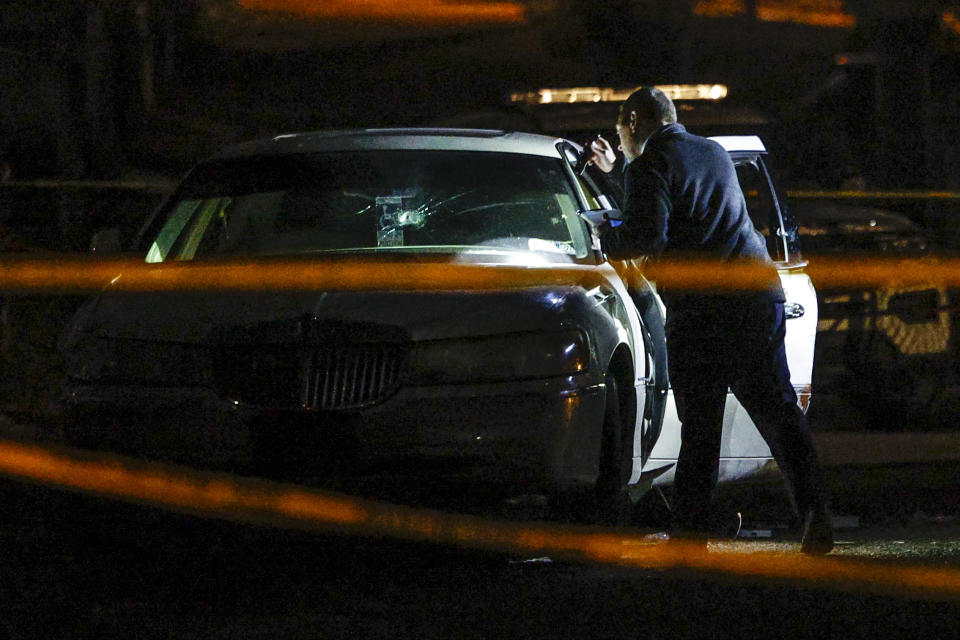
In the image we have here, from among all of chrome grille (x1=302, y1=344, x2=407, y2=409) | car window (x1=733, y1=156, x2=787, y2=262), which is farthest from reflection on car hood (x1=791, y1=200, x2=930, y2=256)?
chrome grille (x1=302, y1=344, x2=407, y2=409)

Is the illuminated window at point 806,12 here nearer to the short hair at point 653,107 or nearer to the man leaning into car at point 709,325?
the short hair at point 653,107

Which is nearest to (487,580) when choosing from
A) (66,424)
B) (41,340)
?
(66,424)

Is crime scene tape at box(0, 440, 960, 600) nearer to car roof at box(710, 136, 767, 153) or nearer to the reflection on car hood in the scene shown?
car roof at box(710, 136, 767, 153)

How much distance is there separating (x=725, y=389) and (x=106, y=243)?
2.60m

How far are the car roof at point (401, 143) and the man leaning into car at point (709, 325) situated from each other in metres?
0.94

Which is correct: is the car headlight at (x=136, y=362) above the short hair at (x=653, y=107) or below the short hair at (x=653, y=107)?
below

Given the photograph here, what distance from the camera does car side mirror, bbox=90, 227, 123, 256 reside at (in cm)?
623

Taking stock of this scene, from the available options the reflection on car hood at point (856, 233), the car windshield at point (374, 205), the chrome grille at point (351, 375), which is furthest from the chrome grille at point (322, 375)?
the reflection on car hood at point (856, 233)

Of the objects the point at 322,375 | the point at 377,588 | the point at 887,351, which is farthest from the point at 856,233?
the point at 377,588

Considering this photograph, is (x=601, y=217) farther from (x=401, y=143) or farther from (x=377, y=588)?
(x=377, y=588)

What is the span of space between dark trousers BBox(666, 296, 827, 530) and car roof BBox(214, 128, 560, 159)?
1.27 meters

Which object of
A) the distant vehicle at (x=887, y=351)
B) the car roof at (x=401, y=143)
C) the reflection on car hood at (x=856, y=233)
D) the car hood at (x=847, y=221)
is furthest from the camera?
the car hood at (x=847, y=221)

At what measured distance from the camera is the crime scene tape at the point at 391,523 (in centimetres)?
532

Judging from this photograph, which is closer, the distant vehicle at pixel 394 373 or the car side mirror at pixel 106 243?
the distant vehicle at pixel 394 373
